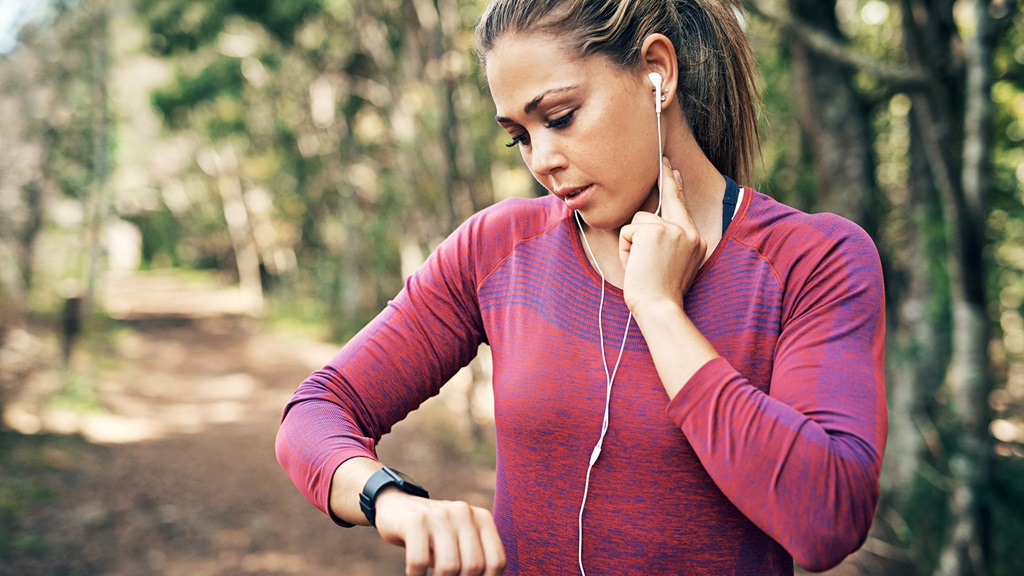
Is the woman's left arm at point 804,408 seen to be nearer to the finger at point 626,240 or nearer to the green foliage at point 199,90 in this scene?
the finger at point 626,240

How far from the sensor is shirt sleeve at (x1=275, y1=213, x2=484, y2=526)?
4.29 feet

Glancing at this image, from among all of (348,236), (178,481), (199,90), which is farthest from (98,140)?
(178,481)

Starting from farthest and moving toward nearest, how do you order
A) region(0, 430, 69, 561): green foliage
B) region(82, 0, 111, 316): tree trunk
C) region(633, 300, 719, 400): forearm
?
region(82, 0, 111, 316): tree trunk, region(0, 430, 69, 561): green foliage, region(633, 300, 719, 400): forearm

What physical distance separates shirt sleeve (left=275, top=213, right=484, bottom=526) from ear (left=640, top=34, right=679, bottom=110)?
438mm

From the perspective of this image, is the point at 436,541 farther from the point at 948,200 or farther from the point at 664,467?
the point at 948,200

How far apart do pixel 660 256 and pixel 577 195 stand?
0.21 metres

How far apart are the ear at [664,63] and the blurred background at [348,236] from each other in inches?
17.6

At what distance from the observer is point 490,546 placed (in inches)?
43.1

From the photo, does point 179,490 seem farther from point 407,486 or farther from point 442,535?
point 442,535

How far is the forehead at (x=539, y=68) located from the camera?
1.32 metres

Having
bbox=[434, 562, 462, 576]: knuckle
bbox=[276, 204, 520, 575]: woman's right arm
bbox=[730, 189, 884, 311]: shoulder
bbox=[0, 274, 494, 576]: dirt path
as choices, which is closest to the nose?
bbox=[276, 204, 520, 575]: woman's right arm

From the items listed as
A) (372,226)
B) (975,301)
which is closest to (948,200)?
(975,301)

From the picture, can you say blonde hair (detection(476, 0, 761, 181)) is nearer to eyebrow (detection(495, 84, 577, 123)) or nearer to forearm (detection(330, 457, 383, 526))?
eyebrow (detection(495, 84, 577, 123))

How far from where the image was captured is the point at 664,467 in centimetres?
126
